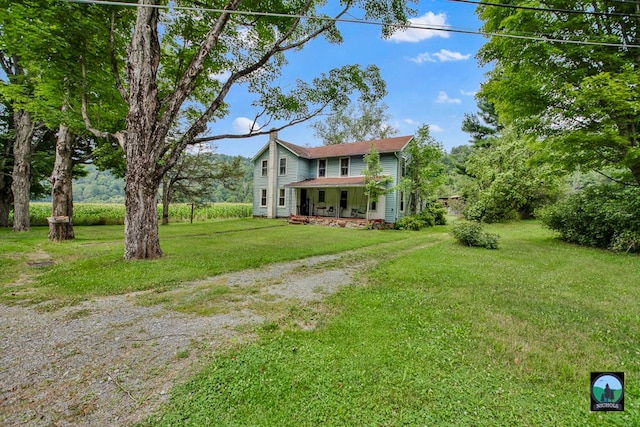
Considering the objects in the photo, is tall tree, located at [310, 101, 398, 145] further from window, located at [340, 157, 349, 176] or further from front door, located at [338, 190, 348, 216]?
front door, located at [338, 190, 348, 216]

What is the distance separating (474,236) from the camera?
396 inches

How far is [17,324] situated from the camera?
3.39m

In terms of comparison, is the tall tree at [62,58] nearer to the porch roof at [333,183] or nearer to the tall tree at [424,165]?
the porch roof at [333,183]

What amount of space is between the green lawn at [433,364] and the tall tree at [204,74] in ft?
18.5

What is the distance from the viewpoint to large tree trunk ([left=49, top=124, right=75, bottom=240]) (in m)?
9.62

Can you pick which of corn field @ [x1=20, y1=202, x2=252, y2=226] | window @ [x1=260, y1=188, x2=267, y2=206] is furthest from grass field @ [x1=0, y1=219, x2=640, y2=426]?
window @ [x1=260, y1=188, x2=267, y2=206]

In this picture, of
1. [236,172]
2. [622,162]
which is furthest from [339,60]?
[236,172]

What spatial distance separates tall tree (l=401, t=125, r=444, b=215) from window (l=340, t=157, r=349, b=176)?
439cm

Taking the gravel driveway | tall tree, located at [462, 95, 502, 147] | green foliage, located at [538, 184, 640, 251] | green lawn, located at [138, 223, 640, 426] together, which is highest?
tall tree, located at [462, 95, 502, 147]

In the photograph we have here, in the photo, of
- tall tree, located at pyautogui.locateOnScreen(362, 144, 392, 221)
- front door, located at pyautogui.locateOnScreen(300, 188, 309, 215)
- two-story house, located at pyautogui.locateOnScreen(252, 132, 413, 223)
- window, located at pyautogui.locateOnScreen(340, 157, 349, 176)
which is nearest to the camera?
tall tree, located at pyautogui.locateOnScreen(362, 144, 392, 221)

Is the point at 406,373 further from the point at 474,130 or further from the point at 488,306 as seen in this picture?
the point at 474,130

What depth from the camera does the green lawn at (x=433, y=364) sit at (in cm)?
201

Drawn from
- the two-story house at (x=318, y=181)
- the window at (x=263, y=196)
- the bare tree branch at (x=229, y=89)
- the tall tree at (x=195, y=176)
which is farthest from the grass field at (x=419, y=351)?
the window at (x=263, y=196)

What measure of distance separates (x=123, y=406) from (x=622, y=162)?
12.2 meters
